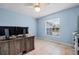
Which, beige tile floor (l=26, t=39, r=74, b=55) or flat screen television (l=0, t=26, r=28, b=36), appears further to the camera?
beige tile floor (l=26, t=39, r=74, b=55)

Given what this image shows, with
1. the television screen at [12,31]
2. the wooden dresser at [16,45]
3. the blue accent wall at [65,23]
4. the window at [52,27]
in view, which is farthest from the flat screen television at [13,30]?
the window at [52,27]

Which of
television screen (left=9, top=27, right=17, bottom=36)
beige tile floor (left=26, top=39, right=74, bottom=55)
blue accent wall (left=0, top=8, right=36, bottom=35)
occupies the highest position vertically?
blue accent wall (left=0, top=8, right=36, bottom=35)

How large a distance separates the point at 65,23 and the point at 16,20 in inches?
36.0

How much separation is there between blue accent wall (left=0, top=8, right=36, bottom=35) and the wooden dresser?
268mm

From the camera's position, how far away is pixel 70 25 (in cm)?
173

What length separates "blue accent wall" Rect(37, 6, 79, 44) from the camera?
5.40 feet

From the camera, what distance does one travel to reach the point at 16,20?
1.73 metres

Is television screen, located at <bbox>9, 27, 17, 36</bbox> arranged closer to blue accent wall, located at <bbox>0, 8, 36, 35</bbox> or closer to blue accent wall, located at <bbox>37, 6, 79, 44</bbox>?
blue accent wall, located at <bbox>0, 8, 36, 35</bbox>

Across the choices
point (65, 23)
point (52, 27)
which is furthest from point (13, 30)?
point (65, 23)

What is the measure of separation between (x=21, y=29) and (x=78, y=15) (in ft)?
3.41

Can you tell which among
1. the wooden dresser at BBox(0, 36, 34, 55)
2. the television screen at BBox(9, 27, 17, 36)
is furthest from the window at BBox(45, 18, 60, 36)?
the television screen at BBox(9, 27, 17, 36)

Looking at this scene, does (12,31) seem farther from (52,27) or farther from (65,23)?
(65,23)

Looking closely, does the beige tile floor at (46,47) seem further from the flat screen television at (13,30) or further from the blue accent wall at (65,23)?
the flat screen television at (13,30)

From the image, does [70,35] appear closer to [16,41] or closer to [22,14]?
[22,14]
